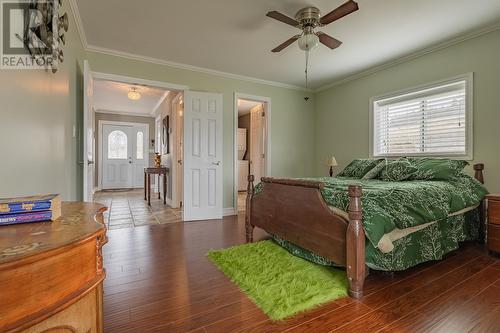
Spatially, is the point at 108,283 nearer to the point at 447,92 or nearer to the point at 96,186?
the point at 447,92

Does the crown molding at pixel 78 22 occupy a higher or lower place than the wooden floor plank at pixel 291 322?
higher

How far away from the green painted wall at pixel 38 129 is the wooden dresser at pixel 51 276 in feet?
2.04

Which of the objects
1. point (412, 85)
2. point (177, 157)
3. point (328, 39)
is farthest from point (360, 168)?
point (177, 157)

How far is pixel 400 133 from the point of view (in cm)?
383

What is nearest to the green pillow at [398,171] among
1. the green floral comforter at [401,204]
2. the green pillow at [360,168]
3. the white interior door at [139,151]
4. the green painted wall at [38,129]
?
the green pillow at [360,168]

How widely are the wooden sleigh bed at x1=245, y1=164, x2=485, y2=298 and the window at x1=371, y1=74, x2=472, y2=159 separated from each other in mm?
517

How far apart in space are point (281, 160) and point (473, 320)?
3738 mm

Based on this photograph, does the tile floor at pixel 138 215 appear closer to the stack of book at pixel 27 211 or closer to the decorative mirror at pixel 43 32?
the decorative mirror at pixel 43 32

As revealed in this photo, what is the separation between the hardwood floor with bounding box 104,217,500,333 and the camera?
55.2 inches

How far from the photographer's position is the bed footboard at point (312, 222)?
1687 mm

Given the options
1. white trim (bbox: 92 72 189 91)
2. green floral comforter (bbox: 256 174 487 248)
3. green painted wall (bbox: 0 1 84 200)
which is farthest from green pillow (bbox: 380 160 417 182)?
green painted wall (bbox: 0 1 84 200)

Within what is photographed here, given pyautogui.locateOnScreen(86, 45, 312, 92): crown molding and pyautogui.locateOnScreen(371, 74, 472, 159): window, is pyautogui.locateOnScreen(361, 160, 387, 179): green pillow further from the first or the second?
pyautogui.locateOnScreen(86, 45, 312, 92): crown molding

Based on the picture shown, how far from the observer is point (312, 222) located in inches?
80.7

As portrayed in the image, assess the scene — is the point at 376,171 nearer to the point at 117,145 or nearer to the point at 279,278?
the point at 279,278
